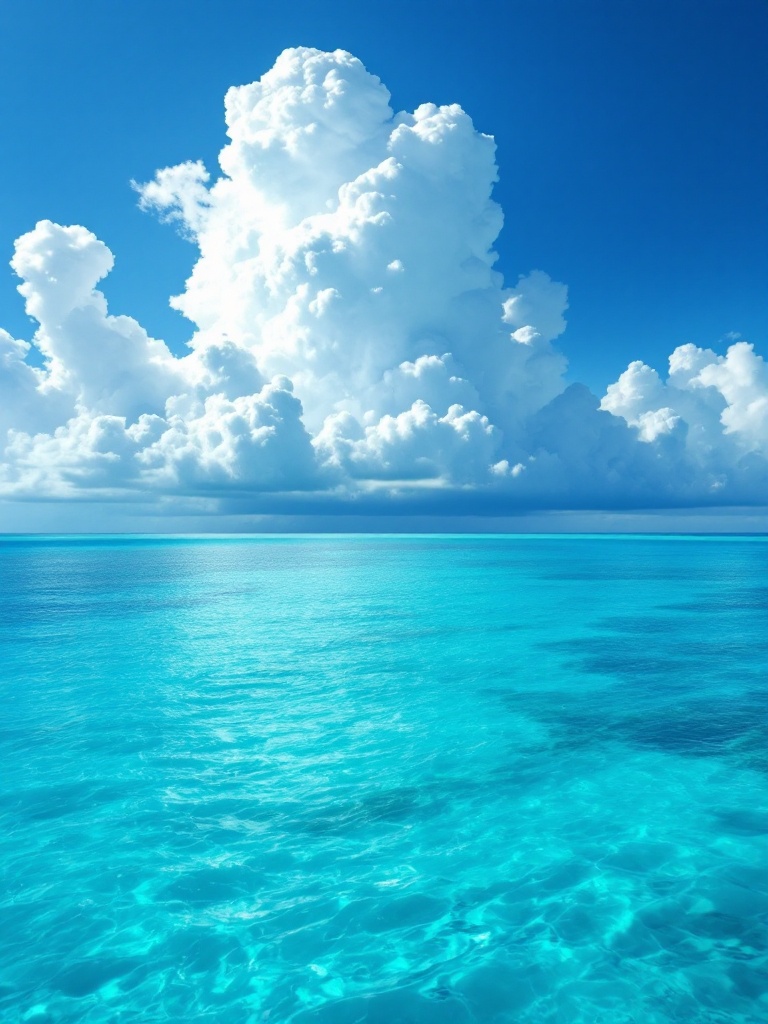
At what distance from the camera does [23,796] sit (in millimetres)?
10453

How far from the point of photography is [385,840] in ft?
29.2

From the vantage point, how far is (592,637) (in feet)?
86.0

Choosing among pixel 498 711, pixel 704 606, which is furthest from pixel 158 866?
pixel 704 606

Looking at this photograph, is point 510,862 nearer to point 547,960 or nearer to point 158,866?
point 547,960

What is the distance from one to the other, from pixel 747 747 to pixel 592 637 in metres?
13.8

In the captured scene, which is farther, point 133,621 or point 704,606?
point 704,606

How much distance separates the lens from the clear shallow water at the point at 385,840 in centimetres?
621

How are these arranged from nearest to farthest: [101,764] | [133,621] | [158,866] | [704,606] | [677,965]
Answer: [677,965] < [158,866] < [101,764] < [133,621] < [704,606]

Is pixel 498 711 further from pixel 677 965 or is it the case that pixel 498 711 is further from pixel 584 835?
pixel 677 965

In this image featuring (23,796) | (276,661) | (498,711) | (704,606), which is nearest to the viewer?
(23,796)

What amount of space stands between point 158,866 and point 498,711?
9.32m

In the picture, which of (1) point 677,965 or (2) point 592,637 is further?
(2) point 592,637

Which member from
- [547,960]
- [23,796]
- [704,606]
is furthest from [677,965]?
[704,606]

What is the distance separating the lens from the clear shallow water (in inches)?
245
